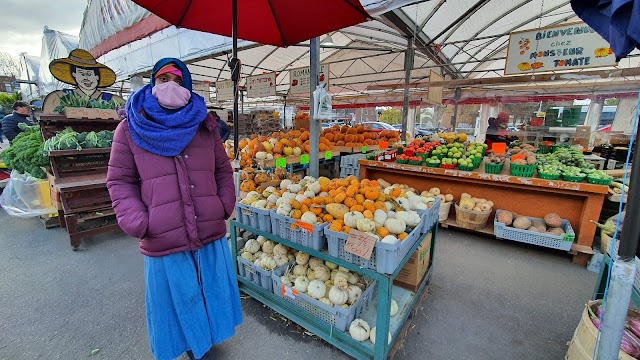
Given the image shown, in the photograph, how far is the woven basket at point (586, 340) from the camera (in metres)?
1.44

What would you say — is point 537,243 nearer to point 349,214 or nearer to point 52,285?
point 349,214

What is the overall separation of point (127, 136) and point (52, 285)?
256cm

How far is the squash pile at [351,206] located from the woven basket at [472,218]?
1520mm

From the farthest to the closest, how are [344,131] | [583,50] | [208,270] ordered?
[344,131], [583,50], [208,270]

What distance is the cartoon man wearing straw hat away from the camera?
3965 mm

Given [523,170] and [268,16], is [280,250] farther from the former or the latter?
[523,170]

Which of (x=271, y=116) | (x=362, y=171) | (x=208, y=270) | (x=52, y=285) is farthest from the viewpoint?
(x=271, y=116)

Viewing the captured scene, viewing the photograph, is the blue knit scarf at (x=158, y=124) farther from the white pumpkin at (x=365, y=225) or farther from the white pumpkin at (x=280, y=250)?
the white pumpkin at (x=280, y=250)

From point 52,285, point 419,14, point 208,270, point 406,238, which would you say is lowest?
point 52,285

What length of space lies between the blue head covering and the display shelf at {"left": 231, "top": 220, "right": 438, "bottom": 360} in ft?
3.76

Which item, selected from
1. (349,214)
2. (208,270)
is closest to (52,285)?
(208,270)

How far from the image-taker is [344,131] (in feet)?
18.6

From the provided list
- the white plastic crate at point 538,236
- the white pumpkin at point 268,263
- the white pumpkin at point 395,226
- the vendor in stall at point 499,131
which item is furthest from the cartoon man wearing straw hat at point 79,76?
the vendor in stall at point 499,131

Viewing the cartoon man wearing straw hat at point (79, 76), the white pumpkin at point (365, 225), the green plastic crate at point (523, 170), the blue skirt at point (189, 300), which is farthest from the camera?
the cartoon man wearing straw hat at point (79, 76)
